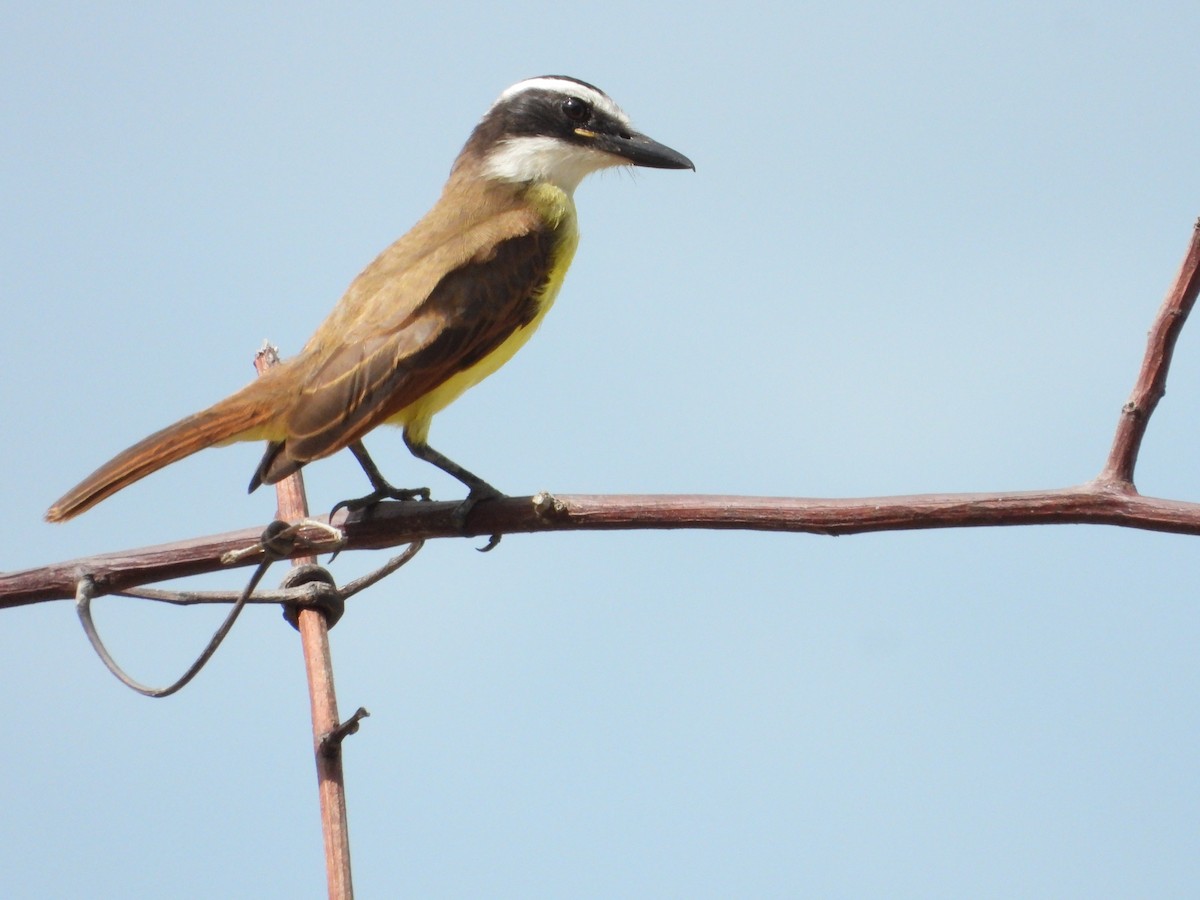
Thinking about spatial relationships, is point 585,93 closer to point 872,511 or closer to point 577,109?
point 577,109

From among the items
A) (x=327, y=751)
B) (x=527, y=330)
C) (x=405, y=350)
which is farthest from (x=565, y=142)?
(x=327, y=751)

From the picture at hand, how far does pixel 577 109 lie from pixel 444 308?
162 cm

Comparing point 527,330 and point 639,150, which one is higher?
point 639,150

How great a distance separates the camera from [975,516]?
10.1 ft

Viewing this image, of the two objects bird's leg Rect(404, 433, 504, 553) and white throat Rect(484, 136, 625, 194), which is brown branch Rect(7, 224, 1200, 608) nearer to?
bird's leg Rect(404, 433, 504, 553)

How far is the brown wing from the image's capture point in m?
4.91

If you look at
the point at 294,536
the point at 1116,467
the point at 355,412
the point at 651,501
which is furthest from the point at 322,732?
the point at 1116,467

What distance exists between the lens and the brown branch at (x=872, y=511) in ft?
10.0

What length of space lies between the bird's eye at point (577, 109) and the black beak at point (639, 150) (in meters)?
0.06

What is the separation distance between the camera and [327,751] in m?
3.62

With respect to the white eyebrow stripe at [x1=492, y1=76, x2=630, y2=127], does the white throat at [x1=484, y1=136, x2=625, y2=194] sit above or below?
below

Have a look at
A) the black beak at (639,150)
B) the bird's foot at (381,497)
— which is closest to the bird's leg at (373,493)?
the bird's foot at (381,497)

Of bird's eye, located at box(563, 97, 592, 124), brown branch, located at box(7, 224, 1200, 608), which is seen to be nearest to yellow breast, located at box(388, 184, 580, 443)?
bird's eye, located at box(563, 97, 592, 124)

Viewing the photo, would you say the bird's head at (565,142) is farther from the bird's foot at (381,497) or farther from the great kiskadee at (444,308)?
the bird's foot at (381,497)
